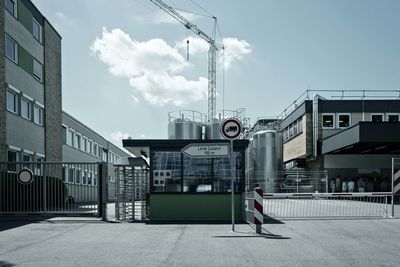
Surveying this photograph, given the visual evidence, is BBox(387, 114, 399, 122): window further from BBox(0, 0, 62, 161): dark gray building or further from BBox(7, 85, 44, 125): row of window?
BBox(7, 85, 44, 125): row of window

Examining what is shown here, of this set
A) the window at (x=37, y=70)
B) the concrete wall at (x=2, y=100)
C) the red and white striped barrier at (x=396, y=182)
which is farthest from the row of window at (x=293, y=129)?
the red and white striped barrier at (x=396, y=182)

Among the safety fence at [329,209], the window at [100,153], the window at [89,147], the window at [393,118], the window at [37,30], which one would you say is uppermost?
the window at [37,30]

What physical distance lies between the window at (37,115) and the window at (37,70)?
178 cm

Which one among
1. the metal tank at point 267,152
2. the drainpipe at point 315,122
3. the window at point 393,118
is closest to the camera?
the drainpipe at point 315,122

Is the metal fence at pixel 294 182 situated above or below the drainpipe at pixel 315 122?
below

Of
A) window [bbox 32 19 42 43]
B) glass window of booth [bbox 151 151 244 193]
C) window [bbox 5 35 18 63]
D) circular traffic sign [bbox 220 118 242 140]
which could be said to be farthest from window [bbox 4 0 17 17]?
circular traffic sign [bbox 220 118 242 140]

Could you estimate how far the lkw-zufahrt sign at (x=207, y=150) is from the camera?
14383 millimetres

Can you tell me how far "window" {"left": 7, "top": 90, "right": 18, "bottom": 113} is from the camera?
24.2 metres

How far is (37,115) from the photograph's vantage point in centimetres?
2884

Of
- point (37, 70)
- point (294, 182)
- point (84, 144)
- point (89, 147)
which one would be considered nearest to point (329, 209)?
point (294, 182)

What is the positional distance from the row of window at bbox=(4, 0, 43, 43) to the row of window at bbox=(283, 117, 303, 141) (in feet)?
78.1

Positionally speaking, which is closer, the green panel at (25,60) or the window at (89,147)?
the green panel at (25,60)

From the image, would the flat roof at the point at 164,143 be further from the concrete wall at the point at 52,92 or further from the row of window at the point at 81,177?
the concrete wall at the point at 52,92

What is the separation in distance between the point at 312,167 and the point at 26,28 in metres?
28.4
